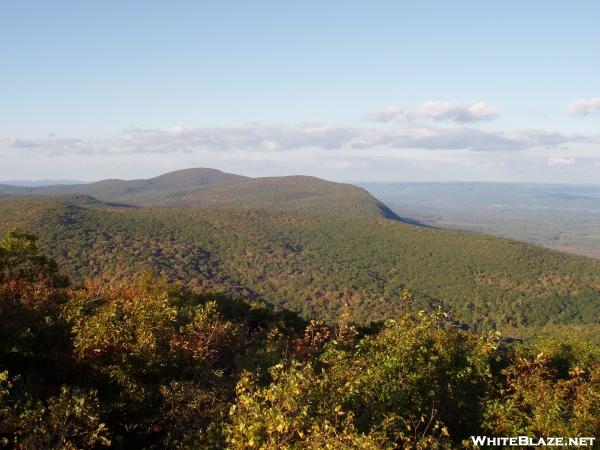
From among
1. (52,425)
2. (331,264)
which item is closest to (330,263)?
(331,264)

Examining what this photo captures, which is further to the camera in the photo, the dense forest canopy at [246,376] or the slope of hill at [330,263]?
the slope of hill at [330,263]

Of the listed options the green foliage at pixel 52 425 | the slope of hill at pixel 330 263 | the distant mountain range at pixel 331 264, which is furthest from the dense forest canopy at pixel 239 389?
the slope of hill at pixel 330 263

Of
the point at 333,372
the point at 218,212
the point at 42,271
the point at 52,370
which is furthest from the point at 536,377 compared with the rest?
the point at 218,212

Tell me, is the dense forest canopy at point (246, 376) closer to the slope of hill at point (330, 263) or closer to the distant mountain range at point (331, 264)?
the distant mountain range at point (331, 264)

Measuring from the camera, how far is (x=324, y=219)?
163 metres

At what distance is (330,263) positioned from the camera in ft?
393

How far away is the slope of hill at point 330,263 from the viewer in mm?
89812

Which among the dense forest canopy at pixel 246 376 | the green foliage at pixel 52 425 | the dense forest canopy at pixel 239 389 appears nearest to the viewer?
the green foliage at pixel 52 425

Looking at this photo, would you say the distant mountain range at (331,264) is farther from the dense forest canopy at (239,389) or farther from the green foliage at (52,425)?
the green foliage at (52,425)

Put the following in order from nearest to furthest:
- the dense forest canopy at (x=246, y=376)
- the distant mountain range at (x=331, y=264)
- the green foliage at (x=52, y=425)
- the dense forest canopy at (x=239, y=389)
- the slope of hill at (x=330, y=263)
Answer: the green foliage at (x=52, y=425)
the dense forest canopy at (x=239, y=389)
the dense forest canopy at (x=246, y=376)
the distant mountain range at (x=331, y=264)
the slope of hill at (x=330, y=263)

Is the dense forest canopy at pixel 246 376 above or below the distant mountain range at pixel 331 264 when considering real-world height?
above

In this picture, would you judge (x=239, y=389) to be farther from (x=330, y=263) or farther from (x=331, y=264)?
(x=330, y=263)

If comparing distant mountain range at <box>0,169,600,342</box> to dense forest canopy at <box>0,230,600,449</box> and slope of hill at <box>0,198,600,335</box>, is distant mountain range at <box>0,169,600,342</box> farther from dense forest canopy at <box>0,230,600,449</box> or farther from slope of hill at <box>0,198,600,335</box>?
dense forest canopy at <box>0,230,600,449</box>

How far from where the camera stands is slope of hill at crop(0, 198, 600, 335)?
8981 centimetres
